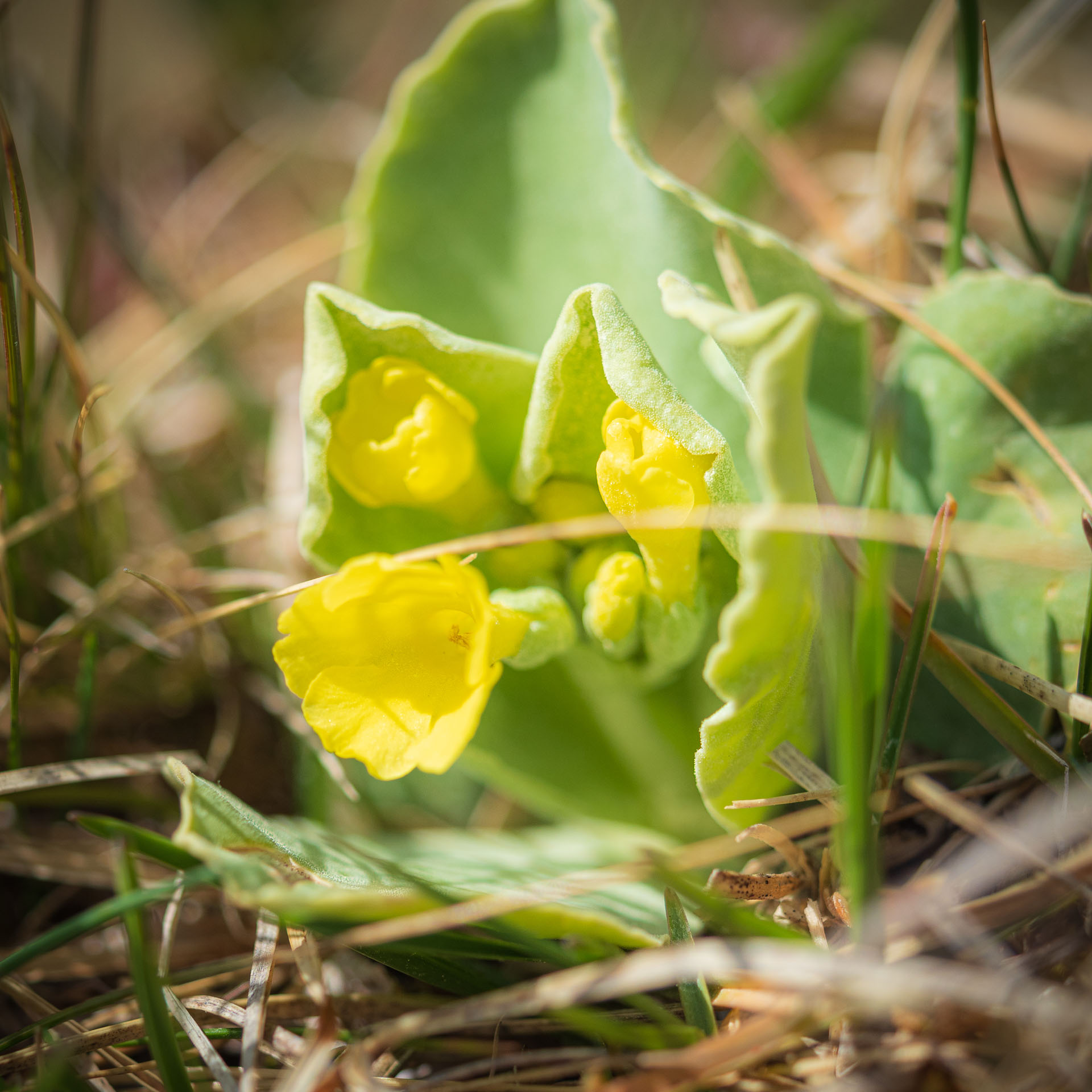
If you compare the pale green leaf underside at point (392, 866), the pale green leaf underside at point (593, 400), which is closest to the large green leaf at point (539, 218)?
the pale green leaf underside at point (593, 400)

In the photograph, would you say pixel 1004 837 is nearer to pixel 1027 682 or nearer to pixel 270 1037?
pixel 1027 682

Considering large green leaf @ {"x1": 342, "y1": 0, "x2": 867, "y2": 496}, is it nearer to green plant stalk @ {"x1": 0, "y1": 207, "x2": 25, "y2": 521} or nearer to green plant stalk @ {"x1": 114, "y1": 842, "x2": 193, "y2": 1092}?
green plant stalk @ {"x1": 0, "y1": 207, "x2": 25, "y2": 521}

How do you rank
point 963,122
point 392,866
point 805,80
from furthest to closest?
point 805,80 → point 963,122 → point 392,866

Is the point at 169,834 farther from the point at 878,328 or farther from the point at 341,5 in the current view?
the point at 341,5

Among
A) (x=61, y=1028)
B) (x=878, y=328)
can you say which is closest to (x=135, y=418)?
(x=61, y=1028)

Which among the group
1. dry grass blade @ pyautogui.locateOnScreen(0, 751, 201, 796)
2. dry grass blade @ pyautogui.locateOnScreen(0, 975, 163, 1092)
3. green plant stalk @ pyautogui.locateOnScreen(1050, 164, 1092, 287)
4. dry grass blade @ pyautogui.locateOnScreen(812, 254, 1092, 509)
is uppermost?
green plant stalk @ pyautogui.locateOnScreen(1050, 164, 1092, 287)

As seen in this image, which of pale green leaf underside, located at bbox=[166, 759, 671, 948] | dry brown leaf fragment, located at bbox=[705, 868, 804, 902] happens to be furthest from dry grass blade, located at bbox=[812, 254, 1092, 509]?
pale green leaf underside, located at bbox=[166, 759, 671, 948]

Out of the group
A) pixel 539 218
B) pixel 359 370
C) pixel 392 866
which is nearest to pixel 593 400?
pixel 359 370
